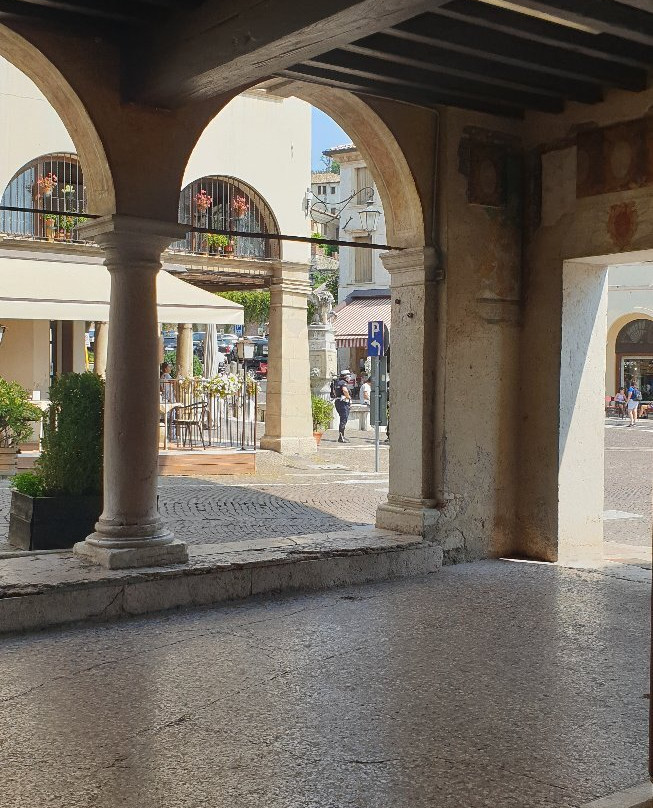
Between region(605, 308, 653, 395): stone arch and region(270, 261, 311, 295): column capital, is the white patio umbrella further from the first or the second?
region(605, 308, 653, 395): stone arch

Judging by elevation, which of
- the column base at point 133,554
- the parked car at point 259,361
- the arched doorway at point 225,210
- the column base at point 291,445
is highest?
the arched doorway at point 225,210

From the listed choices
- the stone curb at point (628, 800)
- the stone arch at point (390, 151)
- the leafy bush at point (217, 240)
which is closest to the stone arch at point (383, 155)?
the stone arch at point (390, 151)

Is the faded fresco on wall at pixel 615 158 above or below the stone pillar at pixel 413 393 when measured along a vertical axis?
above

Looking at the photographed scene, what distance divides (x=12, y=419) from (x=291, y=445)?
503 centimetres

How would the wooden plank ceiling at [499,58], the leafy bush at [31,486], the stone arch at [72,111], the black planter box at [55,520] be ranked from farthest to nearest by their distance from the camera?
the leafy bush at [31,486] → the black planter box at [55,520] → the stone arch at [72,111] → the wooden plank ceiling at [499,58]

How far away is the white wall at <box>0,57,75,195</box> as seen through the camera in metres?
14.7

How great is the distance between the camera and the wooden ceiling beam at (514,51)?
17.7 feet

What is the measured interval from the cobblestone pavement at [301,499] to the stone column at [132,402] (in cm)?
166

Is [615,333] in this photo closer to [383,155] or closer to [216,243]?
[216,243]

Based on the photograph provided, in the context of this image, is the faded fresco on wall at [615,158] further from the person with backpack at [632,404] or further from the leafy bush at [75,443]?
the person with backpack at [632,404]

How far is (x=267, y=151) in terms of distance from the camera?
1689cm

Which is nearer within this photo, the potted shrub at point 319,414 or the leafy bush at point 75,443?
the leafy bush at point 75,443

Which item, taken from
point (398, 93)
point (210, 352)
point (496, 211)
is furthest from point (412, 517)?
point (210, 352)

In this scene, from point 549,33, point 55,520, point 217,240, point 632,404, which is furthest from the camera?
point 632,404
